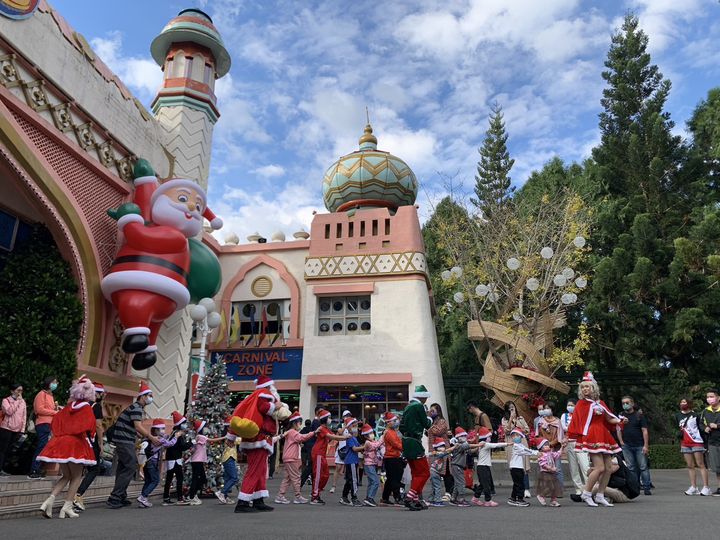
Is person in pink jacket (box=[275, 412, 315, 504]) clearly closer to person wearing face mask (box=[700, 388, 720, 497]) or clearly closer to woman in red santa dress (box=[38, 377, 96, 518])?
woman in red santa dress (box=[38, 377, 96, 518])

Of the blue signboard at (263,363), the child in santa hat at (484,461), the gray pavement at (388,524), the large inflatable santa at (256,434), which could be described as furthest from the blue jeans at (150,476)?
the blue signboard at (263,363)

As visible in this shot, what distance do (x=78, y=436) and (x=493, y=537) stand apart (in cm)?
455

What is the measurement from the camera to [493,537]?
4.59m

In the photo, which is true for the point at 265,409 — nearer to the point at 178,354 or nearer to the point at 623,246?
the point at 178,354

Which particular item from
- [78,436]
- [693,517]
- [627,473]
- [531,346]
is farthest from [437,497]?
[531,346]

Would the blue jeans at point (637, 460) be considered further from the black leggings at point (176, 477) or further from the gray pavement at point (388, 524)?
the black leggings at point (176, 477)

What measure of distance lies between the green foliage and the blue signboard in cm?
889

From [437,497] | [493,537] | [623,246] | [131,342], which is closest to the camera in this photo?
[493,537]

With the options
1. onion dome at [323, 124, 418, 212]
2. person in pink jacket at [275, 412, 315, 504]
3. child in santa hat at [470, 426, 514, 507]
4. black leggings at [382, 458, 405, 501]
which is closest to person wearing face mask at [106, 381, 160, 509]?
person in pink jacket at [275, 412, 315, 504]

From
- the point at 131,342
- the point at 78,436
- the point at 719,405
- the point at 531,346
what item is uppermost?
the point at 531,346

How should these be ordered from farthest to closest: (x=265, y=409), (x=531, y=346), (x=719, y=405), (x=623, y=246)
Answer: (x=623, y=246), (x=531, y=346), (x=719, y=405), (x=265, y=409)

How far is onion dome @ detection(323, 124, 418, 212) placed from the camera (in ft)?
67.7

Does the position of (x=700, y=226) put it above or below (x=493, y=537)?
above

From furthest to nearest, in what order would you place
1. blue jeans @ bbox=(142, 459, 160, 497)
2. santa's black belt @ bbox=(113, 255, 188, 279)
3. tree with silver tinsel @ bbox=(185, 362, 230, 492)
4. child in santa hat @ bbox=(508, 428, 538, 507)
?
1. santa's black belt @ bbox=(113, 255, 188, 279)
2. tree with silver tinsel @ bbox=(185, 362, 230, 492)
3. child in santa hat @ bbox=(508, 428, 538, 507)
4. blue jeans @ bbox=(142, 459, 160, 497)
